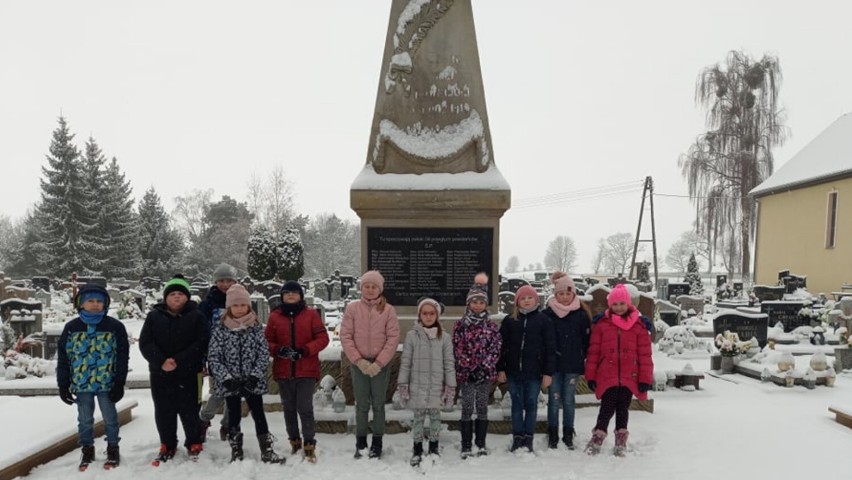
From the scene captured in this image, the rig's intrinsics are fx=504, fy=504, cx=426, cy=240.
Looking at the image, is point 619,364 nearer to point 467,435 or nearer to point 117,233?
point 467,435

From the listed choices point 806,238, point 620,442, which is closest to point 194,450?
point 620,442

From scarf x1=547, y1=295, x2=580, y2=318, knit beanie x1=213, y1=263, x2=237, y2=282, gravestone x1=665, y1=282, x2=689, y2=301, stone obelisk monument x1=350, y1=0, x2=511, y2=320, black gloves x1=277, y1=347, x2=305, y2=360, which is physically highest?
stone obelisk monument x1=350, y1=0, x2=511, y2=320

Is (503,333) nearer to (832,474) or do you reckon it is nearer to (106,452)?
(832,474)

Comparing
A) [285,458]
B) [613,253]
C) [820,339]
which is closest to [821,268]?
[820,339]

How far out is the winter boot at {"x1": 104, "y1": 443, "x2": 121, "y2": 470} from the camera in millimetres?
4344

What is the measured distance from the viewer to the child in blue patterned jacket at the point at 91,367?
4293mm

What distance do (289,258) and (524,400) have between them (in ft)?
75.4

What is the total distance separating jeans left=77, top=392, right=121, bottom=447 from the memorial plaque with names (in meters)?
2.89

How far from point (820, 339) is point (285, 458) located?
44.9ft

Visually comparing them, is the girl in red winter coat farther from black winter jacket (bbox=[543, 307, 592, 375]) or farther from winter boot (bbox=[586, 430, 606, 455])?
black winter jacket (bbox=[543, 307, 592, 375])

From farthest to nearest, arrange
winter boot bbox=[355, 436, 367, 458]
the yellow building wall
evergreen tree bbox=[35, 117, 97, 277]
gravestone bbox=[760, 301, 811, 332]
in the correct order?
evergreen tree bbox=[35, 117, 97, 277], the yellow building wall, gravestone bbox=[760, 301, 811, 332], winter boot bbox=[355, 436, 367, 458]

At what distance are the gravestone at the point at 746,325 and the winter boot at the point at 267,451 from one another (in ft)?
31.6

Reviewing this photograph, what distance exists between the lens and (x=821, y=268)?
23719 mm

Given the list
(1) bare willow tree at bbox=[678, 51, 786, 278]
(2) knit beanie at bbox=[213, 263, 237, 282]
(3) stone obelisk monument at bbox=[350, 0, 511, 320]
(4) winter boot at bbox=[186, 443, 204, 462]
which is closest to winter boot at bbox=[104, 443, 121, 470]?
(4) winter boot at bbox=[186, 443, 204, 462]
